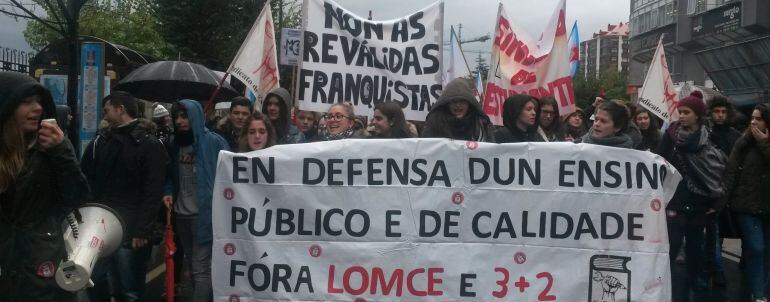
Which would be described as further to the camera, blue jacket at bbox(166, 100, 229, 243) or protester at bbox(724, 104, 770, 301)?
protester at bbox(724, 104, 770, 301)

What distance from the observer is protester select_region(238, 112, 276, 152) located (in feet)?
18.7

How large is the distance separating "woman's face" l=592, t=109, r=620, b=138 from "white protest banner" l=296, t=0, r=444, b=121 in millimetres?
1634

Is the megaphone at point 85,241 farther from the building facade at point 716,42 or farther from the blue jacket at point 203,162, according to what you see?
the building facade at point 716,42

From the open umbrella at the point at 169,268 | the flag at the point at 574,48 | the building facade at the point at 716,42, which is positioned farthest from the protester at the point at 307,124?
the building facade at the point at 716,42

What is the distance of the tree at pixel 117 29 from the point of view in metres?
30.1

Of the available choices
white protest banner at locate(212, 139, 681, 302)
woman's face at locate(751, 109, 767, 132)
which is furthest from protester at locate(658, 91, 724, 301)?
white protest banner at locate(212, 139, 681, 302)

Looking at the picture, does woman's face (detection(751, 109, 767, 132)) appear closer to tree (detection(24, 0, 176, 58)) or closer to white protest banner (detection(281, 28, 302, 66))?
white protest banner (detection(281, 28, 302, 66))

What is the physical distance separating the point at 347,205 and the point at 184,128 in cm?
186

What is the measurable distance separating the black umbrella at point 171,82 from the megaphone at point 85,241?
7.79m

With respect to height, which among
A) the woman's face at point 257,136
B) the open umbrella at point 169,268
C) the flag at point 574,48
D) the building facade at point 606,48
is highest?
the building facade at point 606,48

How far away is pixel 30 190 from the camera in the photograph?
11.8ft

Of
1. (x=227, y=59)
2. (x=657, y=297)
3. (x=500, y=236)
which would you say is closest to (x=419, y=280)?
(x=500, y=236)

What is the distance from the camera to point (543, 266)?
4875mm

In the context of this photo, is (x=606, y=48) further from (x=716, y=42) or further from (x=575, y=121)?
(x=575, y=121)
